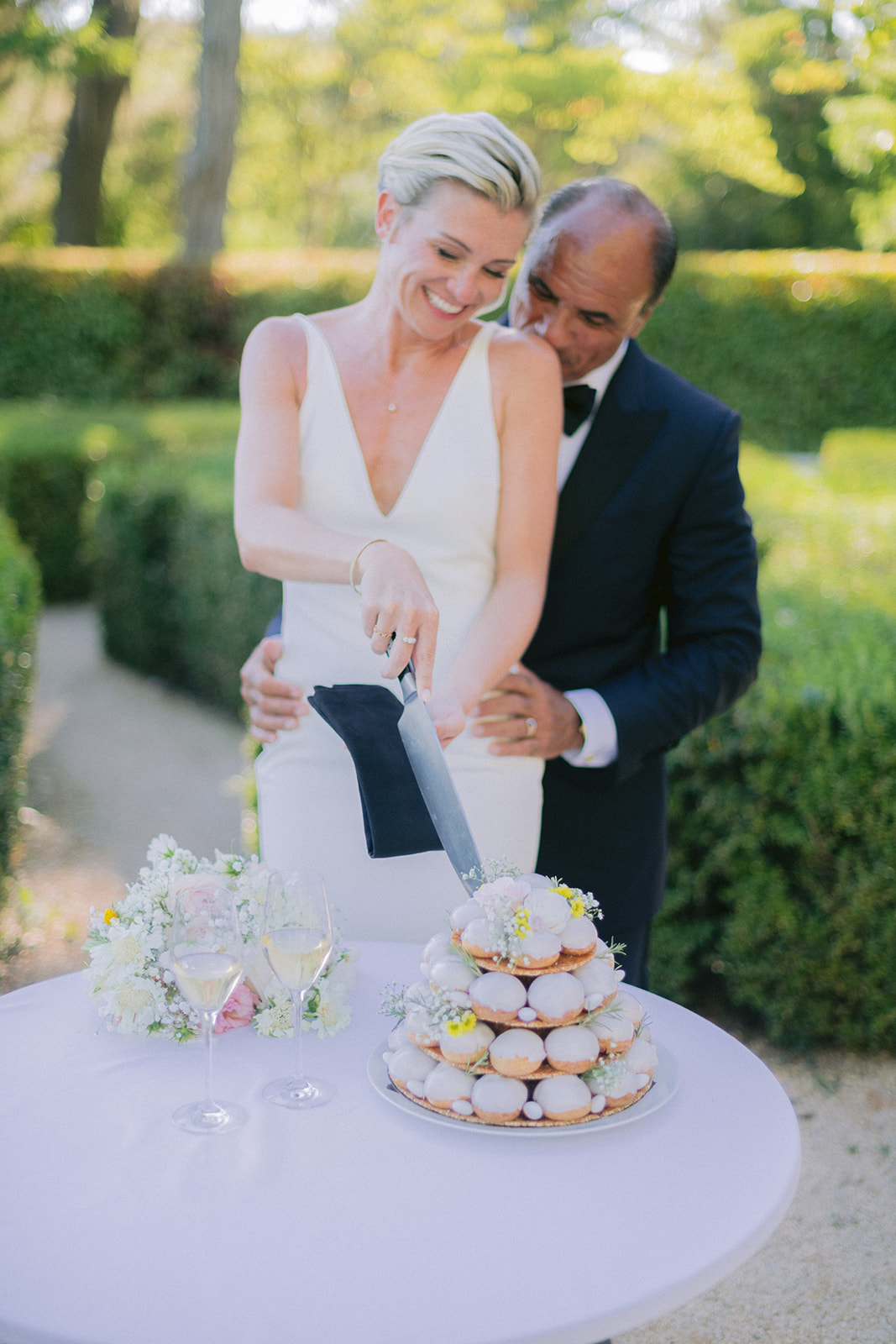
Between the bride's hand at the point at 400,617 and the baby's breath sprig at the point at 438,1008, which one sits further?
the bride's hand at the point at 400,617

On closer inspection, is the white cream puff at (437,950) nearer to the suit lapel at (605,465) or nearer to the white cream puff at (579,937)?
the white cream puff at (579,937)

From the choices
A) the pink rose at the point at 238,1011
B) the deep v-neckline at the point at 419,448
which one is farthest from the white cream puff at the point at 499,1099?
the deep v-neckline at the point at 419,448

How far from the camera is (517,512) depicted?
7.86 ft

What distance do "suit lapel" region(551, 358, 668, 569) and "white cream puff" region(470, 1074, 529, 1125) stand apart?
4.13ft

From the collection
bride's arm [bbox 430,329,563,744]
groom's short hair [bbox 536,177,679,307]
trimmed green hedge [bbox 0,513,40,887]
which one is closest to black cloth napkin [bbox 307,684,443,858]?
bride's arm [bbox 430,329,563,744]

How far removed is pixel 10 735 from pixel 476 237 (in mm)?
3024

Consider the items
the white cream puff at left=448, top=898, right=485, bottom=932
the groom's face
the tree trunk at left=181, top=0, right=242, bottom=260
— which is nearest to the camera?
the white cream puff at left=448, top=898, right=485, bottom=932

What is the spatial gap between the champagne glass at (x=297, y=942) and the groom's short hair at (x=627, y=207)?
58.8 inches

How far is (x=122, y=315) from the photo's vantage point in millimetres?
16641

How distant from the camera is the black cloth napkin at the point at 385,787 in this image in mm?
2145

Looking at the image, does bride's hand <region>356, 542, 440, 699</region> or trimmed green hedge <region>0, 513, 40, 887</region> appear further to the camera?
trimmed green hedge <region>0, 513, 40, 887</region>

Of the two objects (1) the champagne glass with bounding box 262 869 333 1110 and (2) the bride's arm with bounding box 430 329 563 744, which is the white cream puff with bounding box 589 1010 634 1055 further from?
(2) the bride's arm with bounding box 430 329 563 744

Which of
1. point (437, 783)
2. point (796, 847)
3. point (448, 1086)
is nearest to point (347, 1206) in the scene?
point (448, 1086)

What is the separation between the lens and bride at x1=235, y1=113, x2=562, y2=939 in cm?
235
